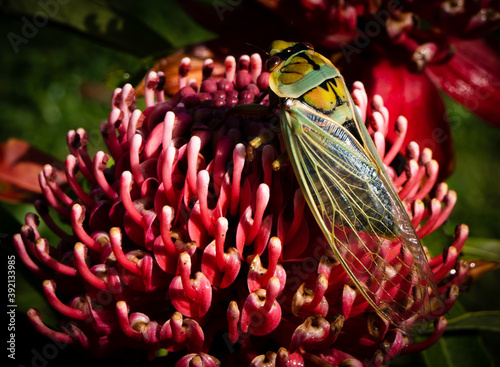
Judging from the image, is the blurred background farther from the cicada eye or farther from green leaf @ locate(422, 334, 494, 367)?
the cicada eye

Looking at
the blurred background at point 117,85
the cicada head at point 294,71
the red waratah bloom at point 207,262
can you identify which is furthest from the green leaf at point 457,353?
the cicada head at point 294,71

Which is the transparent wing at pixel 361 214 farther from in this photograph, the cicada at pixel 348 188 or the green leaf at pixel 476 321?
the green leaf at pixel 476 321

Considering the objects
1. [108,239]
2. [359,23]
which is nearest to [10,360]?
[108,239]

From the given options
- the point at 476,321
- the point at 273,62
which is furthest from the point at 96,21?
the point at 476,321

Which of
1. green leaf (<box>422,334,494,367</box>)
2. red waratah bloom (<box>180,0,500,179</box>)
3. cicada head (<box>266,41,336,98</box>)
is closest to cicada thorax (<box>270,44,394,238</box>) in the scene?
cicada head (<box>266,41,336,98</box>)

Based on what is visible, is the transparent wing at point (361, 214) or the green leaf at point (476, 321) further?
the green leaf at point (476, 321)
